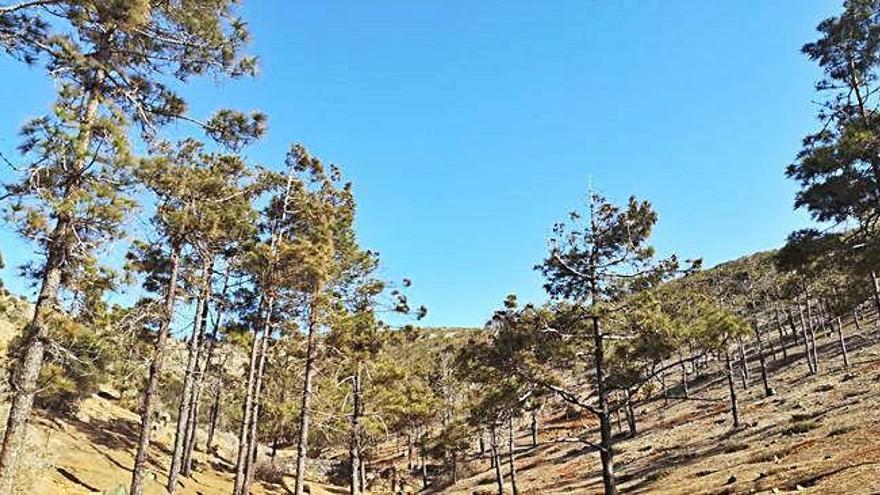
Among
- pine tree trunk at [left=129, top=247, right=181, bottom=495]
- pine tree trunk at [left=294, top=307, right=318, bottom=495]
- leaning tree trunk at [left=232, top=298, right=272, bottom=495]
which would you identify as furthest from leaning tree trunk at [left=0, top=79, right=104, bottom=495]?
pine tree trunk at [left=294, top=307, right=318, bottom=495]

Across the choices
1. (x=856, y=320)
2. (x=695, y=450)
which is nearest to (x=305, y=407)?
(x=695, y=450)

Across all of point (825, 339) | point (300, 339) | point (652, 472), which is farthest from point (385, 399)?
point (825, 339)

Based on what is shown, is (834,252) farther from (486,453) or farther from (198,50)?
(486,453)

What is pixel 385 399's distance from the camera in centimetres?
3123

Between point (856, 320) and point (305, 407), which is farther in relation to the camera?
point (856, 320)

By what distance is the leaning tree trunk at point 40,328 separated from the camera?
32.7 feet

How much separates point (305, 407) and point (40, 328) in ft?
37.7

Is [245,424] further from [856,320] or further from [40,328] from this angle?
[856,320]

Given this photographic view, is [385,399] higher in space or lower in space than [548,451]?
higher

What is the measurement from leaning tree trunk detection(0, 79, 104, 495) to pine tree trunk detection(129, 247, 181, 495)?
18.2 ft

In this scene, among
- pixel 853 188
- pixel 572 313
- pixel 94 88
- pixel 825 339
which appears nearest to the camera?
pixel 94 88

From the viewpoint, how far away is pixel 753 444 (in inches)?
1245

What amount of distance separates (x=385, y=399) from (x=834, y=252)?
22.6 m

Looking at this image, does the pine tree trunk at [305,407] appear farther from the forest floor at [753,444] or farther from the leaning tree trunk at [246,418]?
the forest floor at [753,444]
